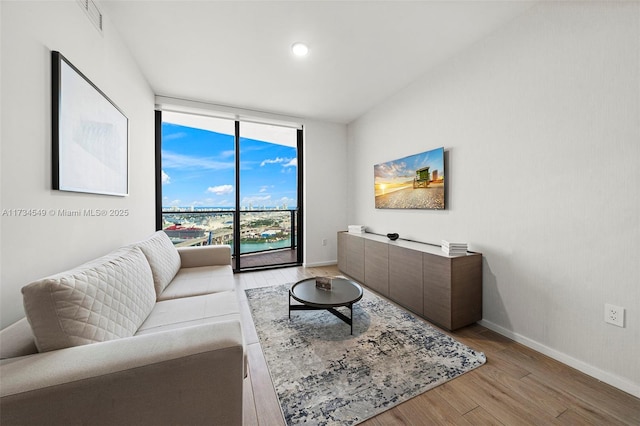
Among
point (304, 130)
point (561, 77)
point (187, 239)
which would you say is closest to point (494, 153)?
point (561, 77)

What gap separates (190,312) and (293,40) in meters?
2.42

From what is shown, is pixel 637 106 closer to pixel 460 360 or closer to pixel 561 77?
pixel 561 77

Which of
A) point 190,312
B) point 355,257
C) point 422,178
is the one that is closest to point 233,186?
point 355,257

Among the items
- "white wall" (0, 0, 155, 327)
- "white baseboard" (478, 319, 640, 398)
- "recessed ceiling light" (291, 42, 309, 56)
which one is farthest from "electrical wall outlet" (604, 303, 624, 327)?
"white wall" (0, 0, 155, 327)

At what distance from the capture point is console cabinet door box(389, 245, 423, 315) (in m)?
2.42

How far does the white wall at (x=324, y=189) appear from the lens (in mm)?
4312

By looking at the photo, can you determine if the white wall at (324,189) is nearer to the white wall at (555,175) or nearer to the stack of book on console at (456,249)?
the white wall at (555,175)

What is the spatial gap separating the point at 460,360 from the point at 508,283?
819mm

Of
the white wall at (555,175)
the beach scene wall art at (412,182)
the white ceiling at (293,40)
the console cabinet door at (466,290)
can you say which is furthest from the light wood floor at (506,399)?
the white ceiling at (293,40)

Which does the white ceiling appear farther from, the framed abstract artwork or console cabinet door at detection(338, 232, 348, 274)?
Answer: console cabinet door at detection(338, 232, 348, 274)

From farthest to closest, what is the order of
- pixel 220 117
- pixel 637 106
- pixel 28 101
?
1. pixel 220 117
2. pixel 637 106
3. pixel 28 101

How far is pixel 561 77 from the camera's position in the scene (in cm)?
172

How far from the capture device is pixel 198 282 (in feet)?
6.98

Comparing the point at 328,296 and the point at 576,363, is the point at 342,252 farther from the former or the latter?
the point at 576,363
